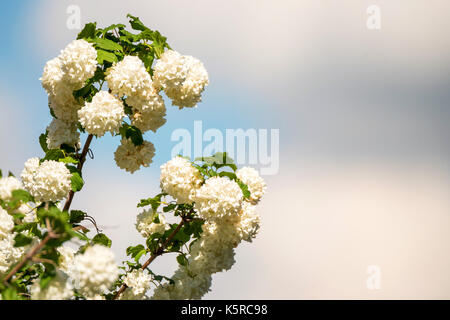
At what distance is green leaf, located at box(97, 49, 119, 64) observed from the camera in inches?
195

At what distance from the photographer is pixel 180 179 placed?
4.88 metres

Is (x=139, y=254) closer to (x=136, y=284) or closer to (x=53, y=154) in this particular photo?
(x=136, y=284)

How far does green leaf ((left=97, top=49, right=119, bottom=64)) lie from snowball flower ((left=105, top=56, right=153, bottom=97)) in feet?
0.29

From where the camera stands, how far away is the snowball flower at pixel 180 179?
193 inches

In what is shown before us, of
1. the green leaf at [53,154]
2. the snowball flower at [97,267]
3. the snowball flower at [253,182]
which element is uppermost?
the green leaf at [53,154]

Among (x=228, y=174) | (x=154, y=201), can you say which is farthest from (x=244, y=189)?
(x=154, y=201)

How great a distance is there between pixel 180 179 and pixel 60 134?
1.18 meters

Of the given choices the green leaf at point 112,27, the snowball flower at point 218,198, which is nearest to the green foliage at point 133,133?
the snowball flower at point 218,198

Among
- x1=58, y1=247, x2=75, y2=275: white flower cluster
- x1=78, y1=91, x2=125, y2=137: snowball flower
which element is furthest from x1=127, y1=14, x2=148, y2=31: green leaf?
x1=58, y1=247, x2=75, y2=275: white flower cluster

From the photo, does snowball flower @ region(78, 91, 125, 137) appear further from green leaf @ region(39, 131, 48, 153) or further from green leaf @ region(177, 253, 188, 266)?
green leaf @ region(177, 253, 188, 266)

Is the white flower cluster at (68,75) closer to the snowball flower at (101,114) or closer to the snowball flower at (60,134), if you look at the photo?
the snowball flower at (60,134)

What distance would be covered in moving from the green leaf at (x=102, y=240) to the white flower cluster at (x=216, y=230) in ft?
1.99

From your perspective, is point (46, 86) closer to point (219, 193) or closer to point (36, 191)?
point (36, 191)
